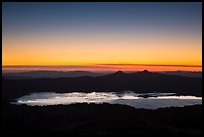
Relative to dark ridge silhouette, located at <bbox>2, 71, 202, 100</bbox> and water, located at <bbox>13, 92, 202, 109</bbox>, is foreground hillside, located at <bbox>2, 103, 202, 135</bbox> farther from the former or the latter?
dark ridge silhouette, located at <bbox>2, 71, 202, 100</bbox>

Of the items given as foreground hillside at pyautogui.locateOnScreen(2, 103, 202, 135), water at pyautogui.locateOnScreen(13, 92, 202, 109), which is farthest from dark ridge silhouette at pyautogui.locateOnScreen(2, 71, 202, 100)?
foreground hillside at pyautogui.locateOnScreen(2, 103, 202, 135)

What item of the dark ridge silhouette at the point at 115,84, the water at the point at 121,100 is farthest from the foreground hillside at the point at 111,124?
the dark ridge silhouette at the point at 115,84

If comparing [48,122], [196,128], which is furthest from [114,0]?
[48,122]

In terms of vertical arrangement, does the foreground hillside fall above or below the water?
above

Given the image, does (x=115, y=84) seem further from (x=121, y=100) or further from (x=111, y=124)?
(x=111, y=124)

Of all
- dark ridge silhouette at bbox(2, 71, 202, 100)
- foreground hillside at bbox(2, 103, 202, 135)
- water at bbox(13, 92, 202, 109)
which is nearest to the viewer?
foreground hillside at bbox(2, 103, 202, 135)

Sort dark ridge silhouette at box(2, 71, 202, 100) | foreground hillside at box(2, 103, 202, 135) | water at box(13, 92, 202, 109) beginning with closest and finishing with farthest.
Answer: foreground hillside at box(2, 103, 202, 135), water at box(13, 92, 202, 109), dark ridge silhouette at box(2, 71, 202, 100)

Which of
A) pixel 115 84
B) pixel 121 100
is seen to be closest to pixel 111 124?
pixel 121 100

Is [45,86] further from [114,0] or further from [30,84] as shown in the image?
[114,0]

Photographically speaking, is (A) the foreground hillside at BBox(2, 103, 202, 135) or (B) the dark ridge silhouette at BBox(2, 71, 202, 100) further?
(B) the dark ridge silhouette at BBox(2, 71, 202, 100)
